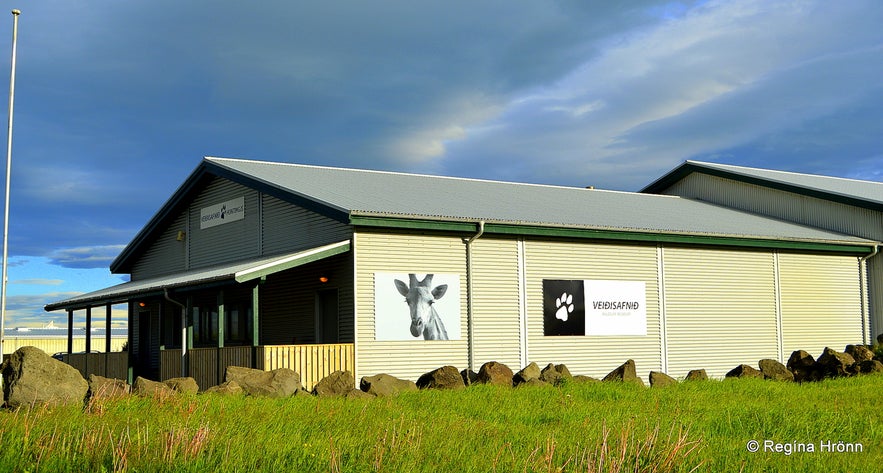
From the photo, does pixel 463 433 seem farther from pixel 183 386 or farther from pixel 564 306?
pixel 564 306

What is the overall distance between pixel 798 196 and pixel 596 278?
11.1 meters

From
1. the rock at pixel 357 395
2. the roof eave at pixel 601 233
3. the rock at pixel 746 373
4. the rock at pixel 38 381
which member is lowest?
the rock at pixel 746 373

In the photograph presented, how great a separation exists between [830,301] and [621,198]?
691cm

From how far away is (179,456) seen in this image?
8.78 metres

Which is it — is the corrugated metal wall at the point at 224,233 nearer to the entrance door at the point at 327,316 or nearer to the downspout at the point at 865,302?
the entrance door at the point at 327,316

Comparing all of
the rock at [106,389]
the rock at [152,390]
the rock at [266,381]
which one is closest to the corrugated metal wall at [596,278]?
the rock at [266,381]

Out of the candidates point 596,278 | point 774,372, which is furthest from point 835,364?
point 596,278

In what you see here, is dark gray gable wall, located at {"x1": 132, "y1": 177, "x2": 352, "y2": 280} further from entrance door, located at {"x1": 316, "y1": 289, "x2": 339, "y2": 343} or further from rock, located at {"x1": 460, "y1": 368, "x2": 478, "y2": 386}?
rock, located at {"x1": 460, "y1": 368, "x2": 478, "y2": 386}

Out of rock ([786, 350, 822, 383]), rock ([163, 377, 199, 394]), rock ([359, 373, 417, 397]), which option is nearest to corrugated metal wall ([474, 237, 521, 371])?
rock ([359, 373, 417, 397])

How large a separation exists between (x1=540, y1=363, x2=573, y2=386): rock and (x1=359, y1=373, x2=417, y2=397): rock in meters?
2.86

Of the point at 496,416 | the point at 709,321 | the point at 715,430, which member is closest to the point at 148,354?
the point at 709,321

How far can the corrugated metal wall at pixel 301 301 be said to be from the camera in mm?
20500

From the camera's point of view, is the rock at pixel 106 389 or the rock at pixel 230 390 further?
the rock at pixel 230 390

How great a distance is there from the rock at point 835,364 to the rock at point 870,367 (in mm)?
191
